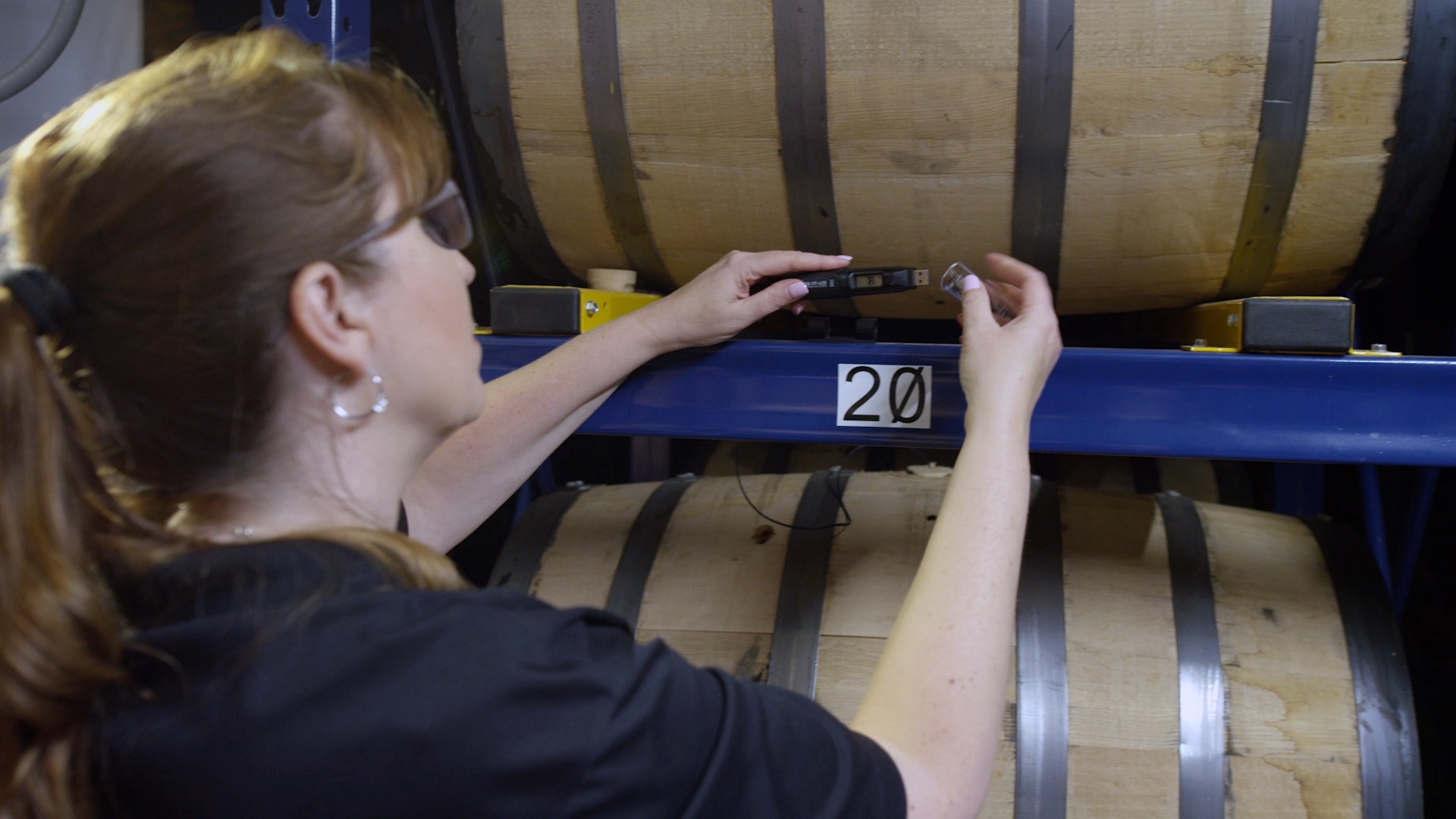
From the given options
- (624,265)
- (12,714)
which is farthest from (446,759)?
(624,265)

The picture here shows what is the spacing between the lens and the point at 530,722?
0.75 m

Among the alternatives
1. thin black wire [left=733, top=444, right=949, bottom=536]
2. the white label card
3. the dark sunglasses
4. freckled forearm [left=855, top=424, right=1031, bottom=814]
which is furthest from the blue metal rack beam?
the dark sunglasses

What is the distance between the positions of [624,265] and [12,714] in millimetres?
1192

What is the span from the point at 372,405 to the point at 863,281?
0.76 meters

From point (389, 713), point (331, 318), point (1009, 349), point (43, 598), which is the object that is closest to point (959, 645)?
point (1009, 349)

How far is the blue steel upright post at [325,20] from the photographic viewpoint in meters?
1.73

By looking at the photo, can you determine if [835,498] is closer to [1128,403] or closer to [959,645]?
[1128,403]

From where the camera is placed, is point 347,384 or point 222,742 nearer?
point 222,742

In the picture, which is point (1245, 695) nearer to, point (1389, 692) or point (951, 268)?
point (1389, 692)

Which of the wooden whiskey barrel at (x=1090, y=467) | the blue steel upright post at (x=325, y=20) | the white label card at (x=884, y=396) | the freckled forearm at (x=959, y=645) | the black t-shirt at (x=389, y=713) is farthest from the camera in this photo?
the wooden whiskey barrel at (x=1090, y=467)

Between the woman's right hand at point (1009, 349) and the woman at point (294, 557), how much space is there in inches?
7.1

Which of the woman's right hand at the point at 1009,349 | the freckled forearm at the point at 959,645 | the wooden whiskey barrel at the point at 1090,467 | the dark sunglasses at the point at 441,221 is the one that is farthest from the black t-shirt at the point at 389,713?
the wooden whiskey barrel at the point at 1090,467

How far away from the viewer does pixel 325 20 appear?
177 centimetres

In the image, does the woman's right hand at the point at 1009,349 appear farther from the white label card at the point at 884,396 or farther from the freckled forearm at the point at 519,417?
the freckled forearm at the point at 519,417
